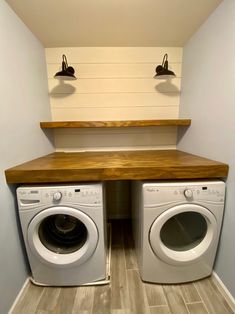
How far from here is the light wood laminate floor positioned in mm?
1061

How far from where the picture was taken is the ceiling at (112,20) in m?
1.11

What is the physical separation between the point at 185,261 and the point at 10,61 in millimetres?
1825

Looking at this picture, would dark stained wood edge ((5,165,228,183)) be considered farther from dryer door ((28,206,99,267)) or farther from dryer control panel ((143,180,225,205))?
dryer door ((28,206,99,267))

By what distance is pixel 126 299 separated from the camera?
112 cm

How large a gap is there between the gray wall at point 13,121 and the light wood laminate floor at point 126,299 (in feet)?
0.59

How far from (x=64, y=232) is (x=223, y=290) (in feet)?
3.98

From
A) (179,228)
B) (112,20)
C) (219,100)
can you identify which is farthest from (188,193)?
(112,20)

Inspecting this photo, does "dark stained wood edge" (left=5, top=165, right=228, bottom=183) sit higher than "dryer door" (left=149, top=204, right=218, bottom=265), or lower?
higher

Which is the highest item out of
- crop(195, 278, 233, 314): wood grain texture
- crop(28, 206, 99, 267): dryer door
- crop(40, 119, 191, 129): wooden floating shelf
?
crop(40, 119, 191, 129): wooden floating shelf

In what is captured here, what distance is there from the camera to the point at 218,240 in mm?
1168

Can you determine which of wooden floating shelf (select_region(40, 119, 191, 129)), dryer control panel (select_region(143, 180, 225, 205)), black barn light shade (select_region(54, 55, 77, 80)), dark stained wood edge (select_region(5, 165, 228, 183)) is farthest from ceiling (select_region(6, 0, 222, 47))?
dryer control panel (select_region(143, 180, 225, 205))

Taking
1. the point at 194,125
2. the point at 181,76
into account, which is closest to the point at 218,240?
the point at 194,125

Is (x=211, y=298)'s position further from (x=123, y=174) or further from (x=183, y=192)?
(x=123, y=174)

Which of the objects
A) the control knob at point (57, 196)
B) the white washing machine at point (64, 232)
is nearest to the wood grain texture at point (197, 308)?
the white washing machine at point (64, 232)
